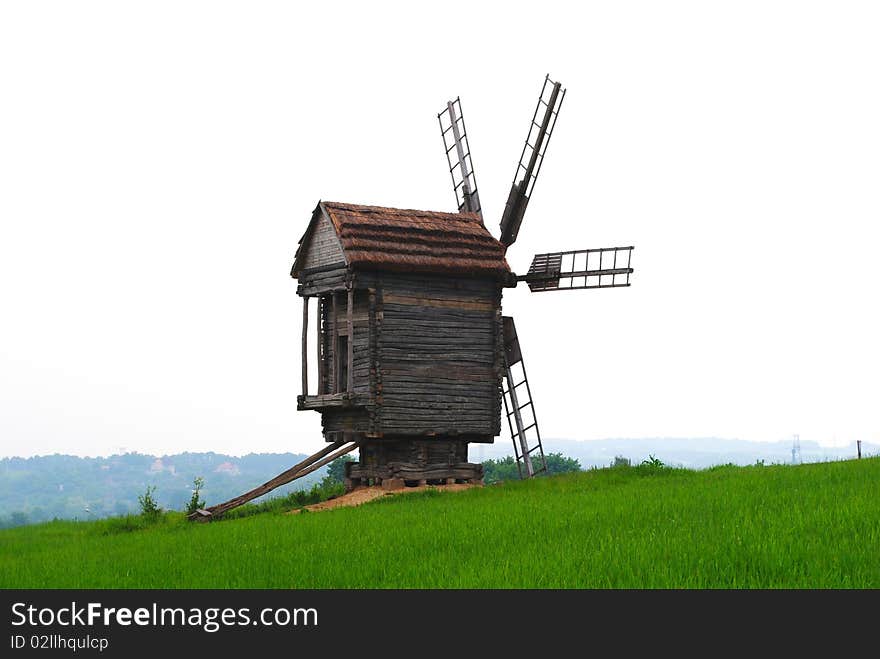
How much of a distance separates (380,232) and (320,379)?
396 centimetres

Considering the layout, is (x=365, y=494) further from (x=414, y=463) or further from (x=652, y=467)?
(x=652, y=467)

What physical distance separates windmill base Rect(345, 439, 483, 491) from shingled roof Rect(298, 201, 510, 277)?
421 cm

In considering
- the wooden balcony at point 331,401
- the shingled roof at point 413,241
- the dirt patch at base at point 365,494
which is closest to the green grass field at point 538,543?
the dirt patch at base at point 365,494

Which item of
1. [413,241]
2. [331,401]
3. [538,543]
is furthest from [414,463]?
[538,543]

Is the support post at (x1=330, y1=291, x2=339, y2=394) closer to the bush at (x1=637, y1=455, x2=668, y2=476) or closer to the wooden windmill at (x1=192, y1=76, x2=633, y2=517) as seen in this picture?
the wooden windmill at (x1=192, y1=76, x2=633, y2=517)

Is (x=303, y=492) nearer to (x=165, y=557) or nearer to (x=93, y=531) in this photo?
(x=93, y=531)

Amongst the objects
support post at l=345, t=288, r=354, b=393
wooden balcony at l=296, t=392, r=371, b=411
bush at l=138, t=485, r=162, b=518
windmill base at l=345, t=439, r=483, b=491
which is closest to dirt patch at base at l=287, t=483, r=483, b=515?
windmill base at l=345, t=439, r=483, b=491

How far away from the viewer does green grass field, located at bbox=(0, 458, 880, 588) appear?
13461 mm

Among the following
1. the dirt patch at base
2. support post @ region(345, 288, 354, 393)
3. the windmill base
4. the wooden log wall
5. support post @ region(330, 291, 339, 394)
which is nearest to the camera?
the dirt patch at base

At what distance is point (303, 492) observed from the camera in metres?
28.9

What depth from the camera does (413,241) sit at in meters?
28.1

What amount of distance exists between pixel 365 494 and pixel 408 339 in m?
3.77

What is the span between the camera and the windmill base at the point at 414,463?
28.1 meters

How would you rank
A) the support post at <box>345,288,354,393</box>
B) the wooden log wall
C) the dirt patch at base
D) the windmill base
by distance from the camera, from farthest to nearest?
1. the windmill base
2. the wooden log wall
3. the support post at <box>345,288,354,393</box>
4. the dirt patch at base
